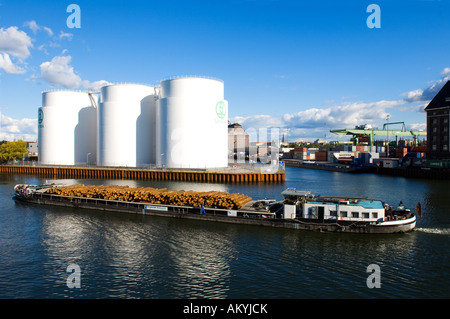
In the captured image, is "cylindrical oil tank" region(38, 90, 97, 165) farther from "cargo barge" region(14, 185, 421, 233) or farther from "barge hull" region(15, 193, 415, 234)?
"cargo barge" region(14, 185, 421, 233)

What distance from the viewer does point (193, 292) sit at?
15086 mm

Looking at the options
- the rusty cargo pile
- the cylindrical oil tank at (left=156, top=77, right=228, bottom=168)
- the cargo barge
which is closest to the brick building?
the cylindrical oil tank at (left=156, top=77, right=228, bottom=168)

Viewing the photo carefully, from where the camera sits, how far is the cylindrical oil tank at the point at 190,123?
60.9m

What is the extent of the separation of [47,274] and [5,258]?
13.9 ft

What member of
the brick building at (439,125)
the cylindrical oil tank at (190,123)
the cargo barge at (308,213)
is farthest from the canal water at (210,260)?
the brick building at (439,125)

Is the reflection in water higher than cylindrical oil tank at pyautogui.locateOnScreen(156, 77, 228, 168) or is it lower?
lower

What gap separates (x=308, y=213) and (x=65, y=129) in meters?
67.3

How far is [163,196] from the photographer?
99.1 ft

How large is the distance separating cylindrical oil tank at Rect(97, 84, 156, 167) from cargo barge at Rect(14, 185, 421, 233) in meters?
40.0

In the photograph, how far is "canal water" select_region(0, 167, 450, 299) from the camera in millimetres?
15305

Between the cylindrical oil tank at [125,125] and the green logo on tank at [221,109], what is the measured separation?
1533cm

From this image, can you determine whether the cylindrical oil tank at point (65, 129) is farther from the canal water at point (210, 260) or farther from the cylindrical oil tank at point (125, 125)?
the canal water at point (210, 260)

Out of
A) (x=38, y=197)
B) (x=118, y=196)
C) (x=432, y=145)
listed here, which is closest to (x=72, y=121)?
(x=38, y=197)

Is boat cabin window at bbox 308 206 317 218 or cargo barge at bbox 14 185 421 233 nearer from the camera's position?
cargo barge at bbox 14 185 421 233
